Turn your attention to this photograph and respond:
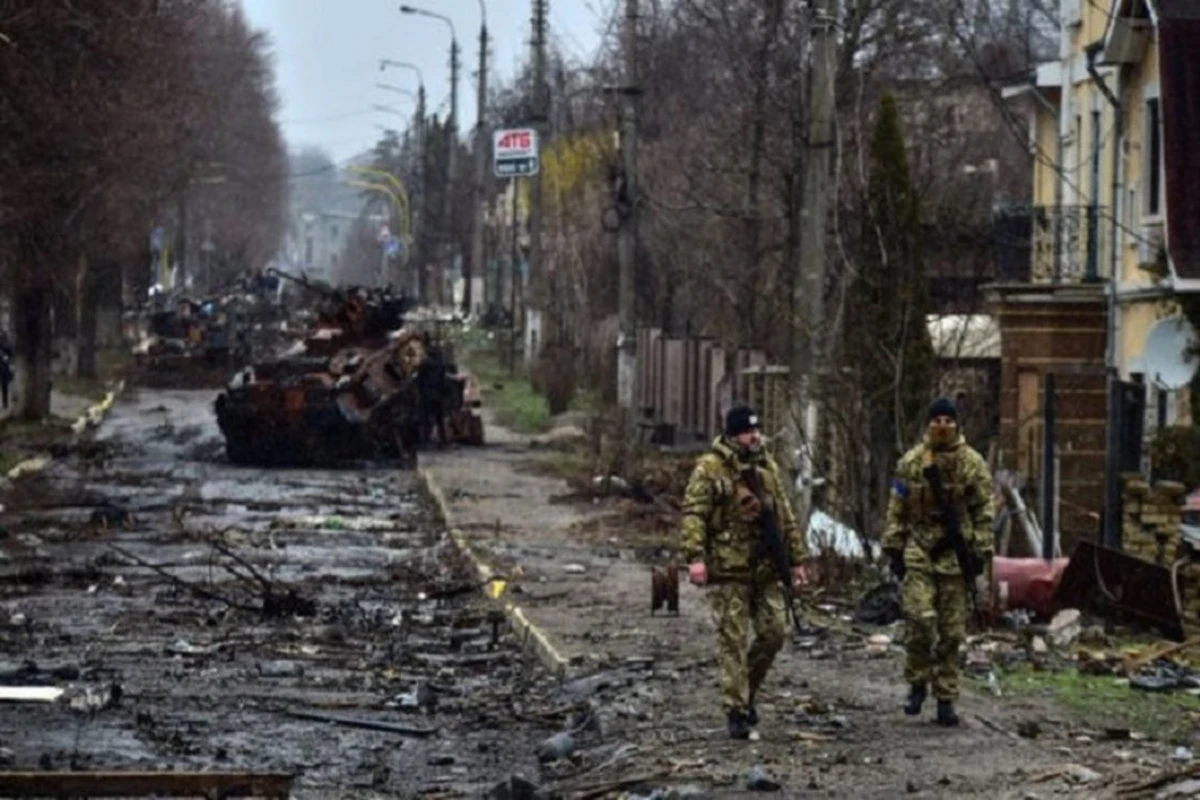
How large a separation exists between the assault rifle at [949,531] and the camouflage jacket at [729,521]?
78 cm

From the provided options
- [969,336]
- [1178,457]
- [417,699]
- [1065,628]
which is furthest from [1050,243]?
[417,699]

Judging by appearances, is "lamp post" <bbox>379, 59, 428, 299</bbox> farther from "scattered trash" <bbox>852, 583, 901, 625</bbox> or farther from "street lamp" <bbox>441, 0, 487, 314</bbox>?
"scattered trash" <bbox>852, 583, 901, 625</bbox>

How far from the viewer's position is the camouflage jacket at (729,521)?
14.3 m

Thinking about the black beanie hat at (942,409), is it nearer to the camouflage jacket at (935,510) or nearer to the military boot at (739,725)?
the camouflage jacket at (935,510)

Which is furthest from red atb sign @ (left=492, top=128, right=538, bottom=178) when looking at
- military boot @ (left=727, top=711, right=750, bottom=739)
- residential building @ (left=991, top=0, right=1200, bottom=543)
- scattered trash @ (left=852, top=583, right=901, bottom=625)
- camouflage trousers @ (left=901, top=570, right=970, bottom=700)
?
military boot @ (left=727, top=711, right=750, bottom=739)

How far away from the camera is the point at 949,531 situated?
14.7 m

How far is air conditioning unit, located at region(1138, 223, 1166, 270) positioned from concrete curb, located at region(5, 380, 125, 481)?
1485cm

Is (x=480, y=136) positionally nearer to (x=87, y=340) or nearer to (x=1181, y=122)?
(x=87, y=340)

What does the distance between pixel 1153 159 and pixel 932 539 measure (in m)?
19.4

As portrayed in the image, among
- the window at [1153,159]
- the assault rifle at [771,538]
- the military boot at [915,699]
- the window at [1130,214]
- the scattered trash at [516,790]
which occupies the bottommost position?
the scattered trash at [516,790]

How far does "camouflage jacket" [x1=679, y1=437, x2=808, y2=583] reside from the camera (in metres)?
Result: 14.3

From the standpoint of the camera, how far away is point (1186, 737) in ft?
46.0

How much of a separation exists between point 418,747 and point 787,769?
3115 millimetres

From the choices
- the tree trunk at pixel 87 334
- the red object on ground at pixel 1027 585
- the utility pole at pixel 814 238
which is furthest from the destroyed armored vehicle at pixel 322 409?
the red object on ground at pixel 1027 585
